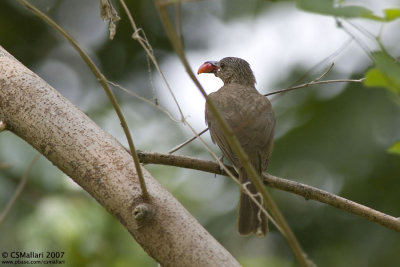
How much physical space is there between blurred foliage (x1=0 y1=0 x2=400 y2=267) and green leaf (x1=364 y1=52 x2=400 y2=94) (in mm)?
3492

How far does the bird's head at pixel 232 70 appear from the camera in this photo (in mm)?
6301

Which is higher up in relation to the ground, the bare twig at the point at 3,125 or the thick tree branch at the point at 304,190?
the bare twig at the point at 3,125

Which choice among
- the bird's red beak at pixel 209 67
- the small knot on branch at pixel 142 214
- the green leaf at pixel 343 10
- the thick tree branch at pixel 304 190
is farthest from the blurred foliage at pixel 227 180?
the green leaf at pixel 343 10

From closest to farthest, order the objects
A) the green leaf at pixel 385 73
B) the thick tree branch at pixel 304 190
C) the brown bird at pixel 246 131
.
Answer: the green leaf at pixel 385 73 → the thick tree branch at pixel 304 190 → the brown bird at pixel 246 131

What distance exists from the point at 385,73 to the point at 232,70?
4.76 metres

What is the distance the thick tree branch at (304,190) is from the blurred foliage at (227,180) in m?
1.69

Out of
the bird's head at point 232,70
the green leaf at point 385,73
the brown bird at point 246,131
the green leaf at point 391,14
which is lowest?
the green leaf at point 385,73

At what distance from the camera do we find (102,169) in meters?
2.51

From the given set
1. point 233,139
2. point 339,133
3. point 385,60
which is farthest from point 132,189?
point 339,133

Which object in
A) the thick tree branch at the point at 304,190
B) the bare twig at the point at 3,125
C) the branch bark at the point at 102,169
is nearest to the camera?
the branch bark at the point at 102,169

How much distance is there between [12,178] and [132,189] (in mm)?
3718

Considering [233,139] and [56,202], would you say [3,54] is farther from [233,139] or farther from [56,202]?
[56,202]

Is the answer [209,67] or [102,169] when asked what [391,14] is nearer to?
[102,169]

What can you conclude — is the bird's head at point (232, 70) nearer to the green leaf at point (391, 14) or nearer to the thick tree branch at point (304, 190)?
the thick tree branch at point (304, 190)
